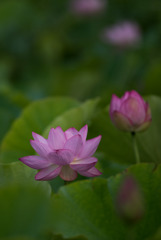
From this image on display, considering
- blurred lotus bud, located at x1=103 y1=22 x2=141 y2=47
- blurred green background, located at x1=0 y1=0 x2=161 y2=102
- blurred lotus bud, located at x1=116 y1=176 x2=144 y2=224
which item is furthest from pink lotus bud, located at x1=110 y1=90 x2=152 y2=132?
blurred lotus bud, located at x1=103 y1=22 x2=141 y2=47

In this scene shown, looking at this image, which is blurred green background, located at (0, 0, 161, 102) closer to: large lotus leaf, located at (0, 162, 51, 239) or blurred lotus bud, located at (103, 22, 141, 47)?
blurred lotus bud, located at (103, 22, 141, 47)

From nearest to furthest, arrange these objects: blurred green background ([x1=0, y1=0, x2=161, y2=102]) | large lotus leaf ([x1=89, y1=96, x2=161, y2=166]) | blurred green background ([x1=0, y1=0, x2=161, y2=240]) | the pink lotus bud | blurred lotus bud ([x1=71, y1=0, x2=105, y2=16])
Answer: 1. blurred green background ([x1=0, y1=0, x2=161, y2=240])
2. the pink lotus bud
3. large lotus leaf ([x1=89, y1=96, x2=161, y2=166])
4. blurred green background ([x1=0, y1=0, x2=161, y2=102])
5. blurred lotus bud ([x1=71, y1=0, x2=105, y2=16])

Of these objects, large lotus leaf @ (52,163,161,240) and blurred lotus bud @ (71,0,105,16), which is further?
blurred lotus bud @ (71,0,105,16)

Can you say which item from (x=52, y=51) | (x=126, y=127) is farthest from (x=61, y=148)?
(x=52, y=51)

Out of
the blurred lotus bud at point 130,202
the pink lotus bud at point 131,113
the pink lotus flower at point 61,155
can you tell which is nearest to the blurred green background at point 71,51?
the pink lotus bud at point 131,113

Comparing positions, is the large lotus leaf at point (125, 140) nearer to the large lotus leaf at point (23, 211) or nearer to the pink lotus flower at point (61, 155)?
the pink lotus flower at point (61, 155)
